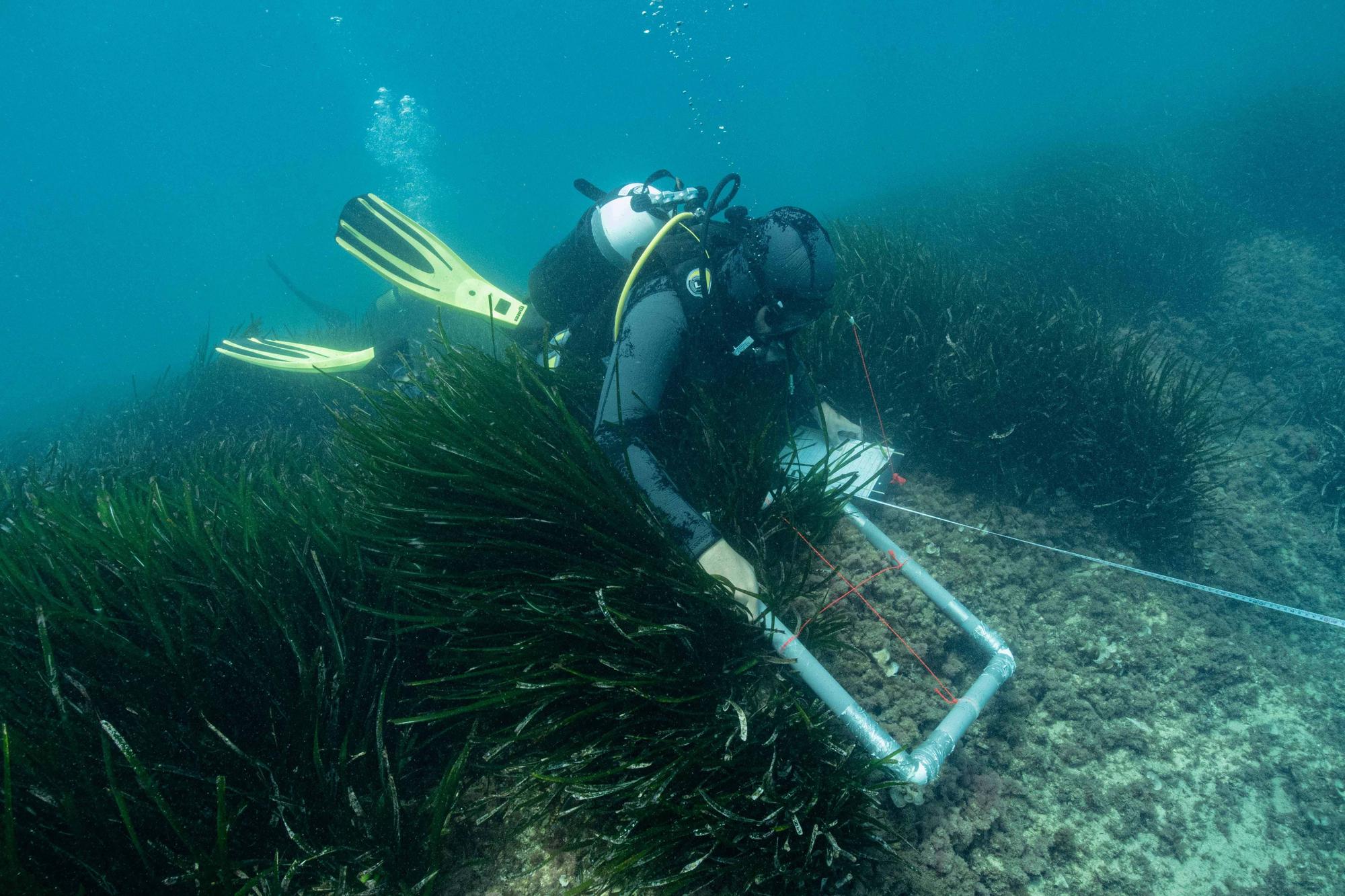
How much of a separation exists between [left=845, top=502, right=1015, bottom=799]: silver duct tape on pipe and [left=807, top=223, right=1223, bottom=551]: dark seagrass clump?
64.8 inches

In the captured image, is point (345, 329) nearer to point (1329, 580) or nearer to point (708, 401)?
point (708, 401)

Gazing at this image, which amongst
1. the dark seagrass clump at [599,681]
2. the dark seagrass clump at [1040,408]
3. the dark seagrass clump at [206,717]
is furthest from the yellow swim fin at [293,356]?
the dark seagrass clump at [1040,408]

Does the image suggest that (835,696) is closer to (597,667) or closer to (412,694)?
(597,667)

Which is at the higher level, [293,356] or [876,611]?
[293,356]

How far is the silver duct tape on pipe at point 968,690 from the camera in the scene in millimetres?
2125

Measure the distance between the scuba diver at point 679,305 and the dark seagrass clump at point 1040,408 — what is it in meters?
0.87

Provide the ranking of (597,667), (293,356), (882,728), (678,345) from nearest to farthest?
(597,667), (882,728), (678,345), (293,356)

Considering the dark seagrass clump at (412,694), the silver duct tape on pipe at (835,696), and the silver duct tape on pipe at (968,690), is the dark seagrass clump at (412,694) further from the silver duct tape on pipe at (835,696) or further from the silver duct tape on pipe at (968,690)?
the silver duct tape on pipe at (968,690)

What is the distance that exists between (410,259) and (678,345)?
446 centimetres

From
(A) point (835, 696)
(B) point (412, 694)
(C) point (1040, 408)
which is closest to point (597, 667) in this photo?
(B) point (412, 694)

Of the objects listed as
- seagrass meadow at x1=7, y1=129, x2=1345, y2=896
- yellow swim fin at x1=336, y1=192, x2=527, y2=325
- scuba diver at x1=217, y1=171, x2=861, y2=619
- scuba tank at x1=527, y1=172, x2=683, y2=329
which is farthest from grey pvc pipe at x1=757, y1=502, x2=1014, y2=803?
yellow swim fin at x1=336, y1=192, x2=527, y2=325

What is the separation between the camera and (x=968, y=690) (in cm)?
→ 267

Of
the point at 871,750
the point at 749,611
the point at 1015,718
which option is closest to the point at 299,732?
the point at 749,611

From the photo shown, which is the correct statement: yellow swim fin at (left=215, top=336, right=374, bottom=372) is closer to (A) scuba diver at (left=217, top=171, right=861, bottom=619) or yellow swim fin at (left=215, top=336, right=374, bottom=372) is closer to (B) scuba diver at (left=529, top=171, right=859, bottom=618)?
(A) scuba diver at (left=217, top=171, right=861, bottom=619)
